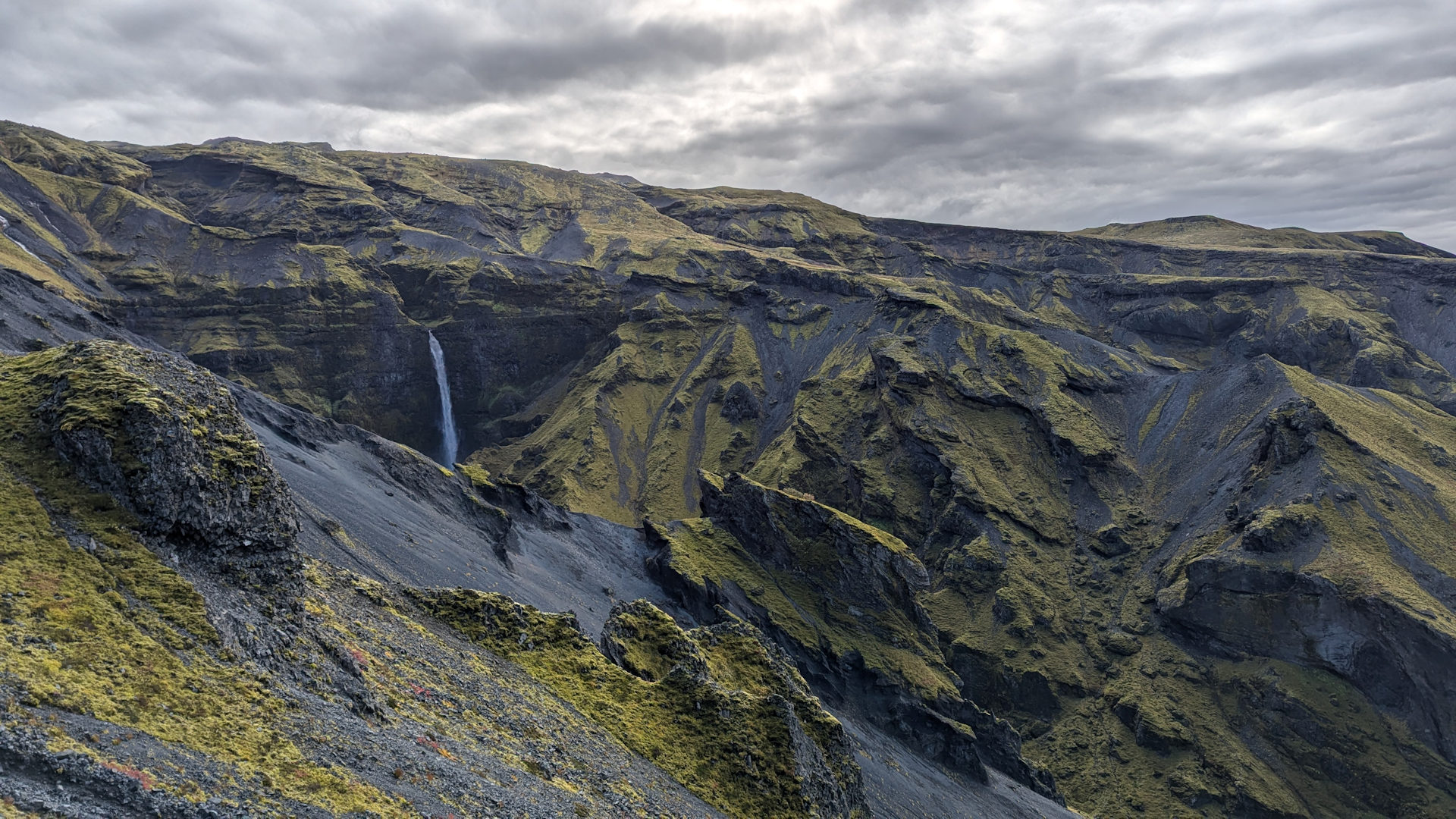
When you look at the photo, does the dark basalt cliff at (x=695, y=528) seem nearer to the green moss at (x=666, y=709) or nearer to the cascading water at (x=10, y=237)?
the green moss at (x=666, y=709)

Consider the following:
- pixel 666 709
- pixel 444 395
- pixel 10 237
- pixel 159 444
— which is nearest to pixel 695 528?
pixel 666 709

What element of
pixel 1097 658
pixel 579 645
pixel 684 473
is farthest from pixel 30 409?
pixel 684 473

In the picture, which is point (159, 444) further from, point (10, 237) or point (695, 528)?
point (10, 237)

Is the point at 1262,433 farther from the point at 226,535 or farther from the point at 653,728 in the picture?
the point at 226,535

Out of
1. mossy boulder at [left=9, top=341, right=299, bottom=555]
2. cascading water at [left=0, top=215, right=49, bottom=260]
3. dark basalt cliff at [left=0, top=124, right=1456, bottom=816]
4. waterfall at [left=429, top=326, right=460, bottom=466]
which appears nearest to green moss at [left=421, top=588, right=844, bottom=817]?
dark basalt cliff at [left=0, top=124, right=1456, bottom=816]

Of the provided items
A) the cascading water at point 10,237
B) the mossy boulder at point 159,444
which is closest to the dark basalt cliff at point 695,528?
the mossy boulder at point 159,444
